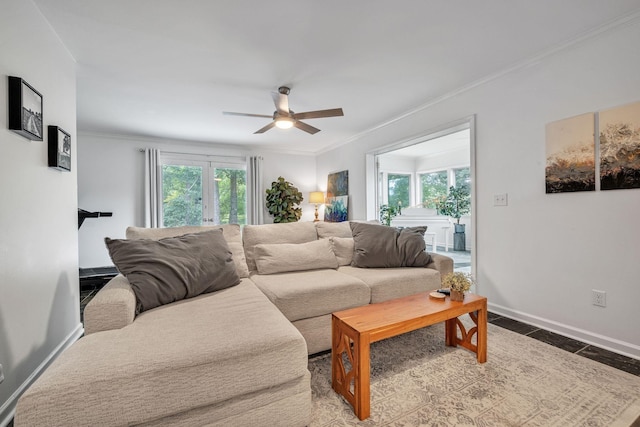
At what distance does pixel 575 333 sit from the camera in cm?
224

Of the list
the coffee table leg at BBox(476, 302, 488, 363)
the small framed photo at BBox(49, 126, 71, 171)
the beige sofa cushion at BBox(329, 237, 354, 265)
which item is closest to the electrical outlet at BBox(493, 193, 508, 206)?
the coffee table leg at BBox(476, 302, 488, 363)

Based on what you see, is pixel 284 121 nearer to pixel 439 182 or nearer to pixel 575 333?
pixel 575 333

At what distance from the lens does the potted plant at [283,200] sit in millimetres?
5789

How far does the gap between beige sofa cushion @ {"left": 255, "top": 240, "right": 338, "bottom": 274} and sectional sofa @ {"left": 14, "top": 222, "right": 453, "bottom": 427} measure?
40 centimetres

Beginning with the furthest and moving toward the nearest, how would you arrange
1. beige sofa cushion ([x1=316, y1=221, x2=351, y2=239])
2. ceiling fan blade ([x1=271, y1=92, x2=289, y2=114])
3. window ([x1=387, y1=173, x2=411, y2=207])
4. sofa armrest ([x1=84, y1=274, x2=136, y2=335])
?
1. window ([x1=387, y1=173, x2=411, y2=207])
2. beige sofa cushion ([x1=316, y1=221, x2=351, y2=239])
3. ceiling fan blade ([x1=271, y1=92, x2=289, y2=114])
4. sofa armrest ([x1=84, y1=274, x2=136, y2=335])

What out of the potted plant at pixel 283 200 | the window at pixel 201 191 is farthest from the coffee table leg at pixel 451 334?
the window at pixel 201 191

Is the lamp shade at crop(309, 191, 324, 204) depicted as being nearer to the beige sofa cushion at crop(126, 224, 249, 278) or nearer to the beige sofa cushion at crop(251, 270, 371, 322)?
the beige sofa cushion at crop(126, 224, 249, 278)

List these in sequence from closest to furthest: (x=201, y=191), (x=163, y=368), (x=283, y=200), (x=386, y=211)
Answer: (x=163, y=368)
(x=201, y=191)
(x=283, y=200)
(x=386, y=211)

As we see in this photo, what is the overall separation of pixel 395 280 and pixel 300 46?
6.71 ft

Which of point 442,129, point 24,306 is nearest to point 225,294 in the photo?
point 24,306

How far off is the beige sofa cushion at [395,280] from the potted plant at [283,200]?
3.34 metres

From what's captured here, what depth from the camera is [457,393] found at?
1.58 metres

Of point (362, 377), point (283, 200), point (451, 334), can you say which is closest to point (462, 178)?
point (283, 200)

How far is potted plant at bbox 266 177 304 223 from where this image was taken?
5.79 meters
